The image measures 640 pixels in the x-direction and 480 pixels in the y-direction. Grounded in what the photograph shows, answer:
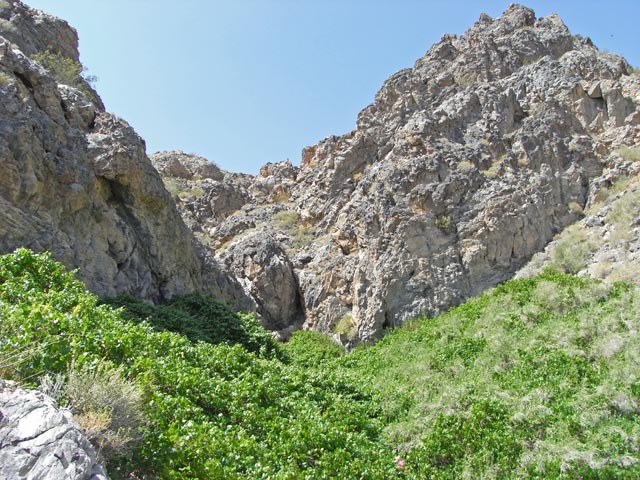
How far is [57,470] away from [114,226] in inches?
547

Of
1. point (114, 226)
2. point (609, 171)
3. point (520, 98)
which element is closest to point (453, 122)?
point (520, 98)

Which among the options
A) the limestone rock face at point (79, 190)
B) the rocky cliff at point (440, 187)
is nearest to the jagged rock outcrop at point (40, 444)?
the limestone rock face at point (79, 190)

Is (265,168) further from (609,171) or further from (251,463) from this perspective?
(251,463)

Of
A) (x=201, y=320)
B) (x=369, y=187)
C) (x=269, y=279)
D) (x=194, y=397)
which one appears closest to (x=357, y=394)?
(x=194, y=397)

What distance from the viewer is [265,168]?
37.7m

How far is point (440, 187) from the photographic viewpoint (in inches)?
907

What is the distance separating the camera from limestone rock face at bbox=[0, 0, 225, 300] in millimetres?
13867

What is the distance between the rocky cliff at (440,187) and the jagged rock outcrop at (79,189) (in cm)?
687

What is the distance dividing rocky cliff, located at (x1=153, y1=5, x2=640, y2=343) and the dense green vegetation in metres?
6.81

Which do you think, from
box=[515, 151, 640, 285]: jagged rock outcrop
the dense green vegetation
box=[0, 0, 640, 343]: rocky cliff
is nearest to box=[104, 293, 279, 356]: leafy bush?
the dense green vegetation

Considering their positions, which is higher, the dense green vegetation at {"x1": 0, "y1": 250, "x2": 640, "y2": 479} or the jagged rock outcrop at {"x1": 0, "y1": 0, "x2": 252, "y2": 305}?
the jagged rock outcrop at {"x1": 0, "y1": 0, "x2": 252, "y2": 305}

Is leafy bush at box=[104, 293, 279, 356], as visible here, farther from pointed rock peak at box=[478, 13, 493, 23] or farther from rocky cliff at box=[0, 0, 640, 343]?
pointed rock peak at box=[478, 13, 493, 23]

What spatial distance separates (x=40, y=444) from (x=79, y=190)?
1275 centimetres

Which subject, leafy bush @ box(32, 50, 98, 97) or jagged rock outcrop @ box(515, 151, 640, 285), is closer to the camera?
jagged rock outcrop @ box(515, 151, 640, 285)
